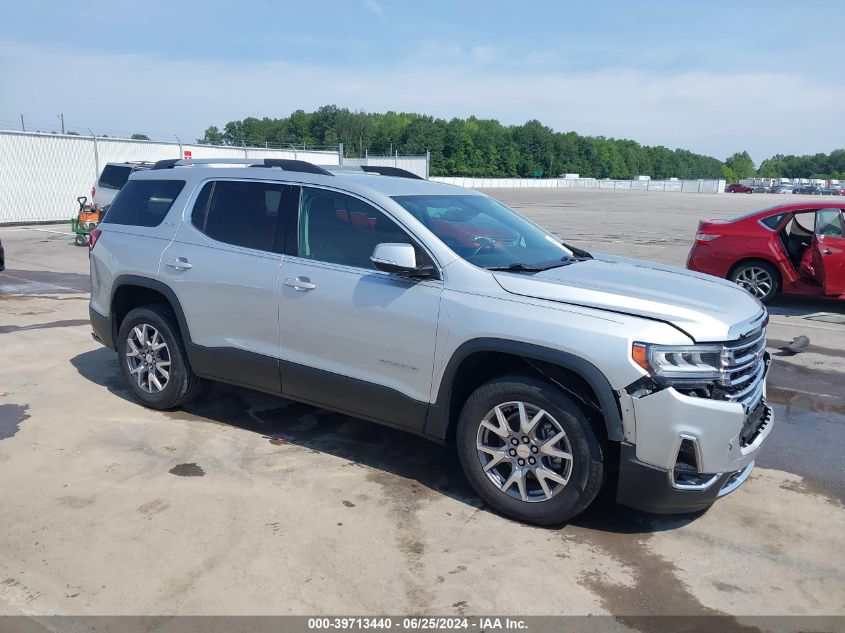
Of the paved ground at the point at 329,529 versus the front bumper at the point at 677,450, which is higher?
the front bumper at the point at 677,450

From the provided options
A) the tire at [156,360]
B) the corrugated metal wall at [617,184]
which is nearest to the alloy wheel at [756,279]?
the tire at [156,360]

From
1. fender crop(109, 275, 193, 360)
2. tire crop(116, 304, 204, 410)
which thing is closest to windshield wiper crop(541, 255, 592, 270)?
fender crop(109, 275, 193, 360)

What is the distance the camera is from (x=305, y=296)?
4691 mm

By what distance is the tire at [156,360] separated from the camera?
5.53 m

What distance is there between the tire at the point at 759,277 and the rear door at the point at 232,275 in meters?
7.58

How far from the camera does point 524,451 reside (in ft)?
13.0

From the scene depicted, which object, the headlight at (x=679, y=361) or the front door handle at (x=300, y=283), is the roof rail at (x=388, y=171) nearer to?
the front door handle at (x=300, y=283)

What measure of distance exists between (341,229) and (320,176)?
0.47 meters

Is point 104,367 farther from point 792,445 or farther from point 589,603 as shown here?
point 792,445

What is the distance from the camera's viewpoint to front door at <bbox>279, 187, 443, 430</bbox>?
4277mm

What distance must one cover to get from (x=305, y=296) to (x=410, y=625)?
2.24 meters

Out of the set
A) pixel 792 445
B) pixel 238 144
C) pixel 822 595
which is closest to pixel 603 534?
pixel 822 595

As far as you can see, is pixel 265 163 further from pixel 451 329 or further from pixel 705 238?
pixel 705 238

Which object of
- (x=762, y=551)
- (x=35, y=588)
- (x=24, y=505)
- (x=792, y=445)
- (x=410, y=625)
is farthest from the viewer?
(x=792, y=445)
